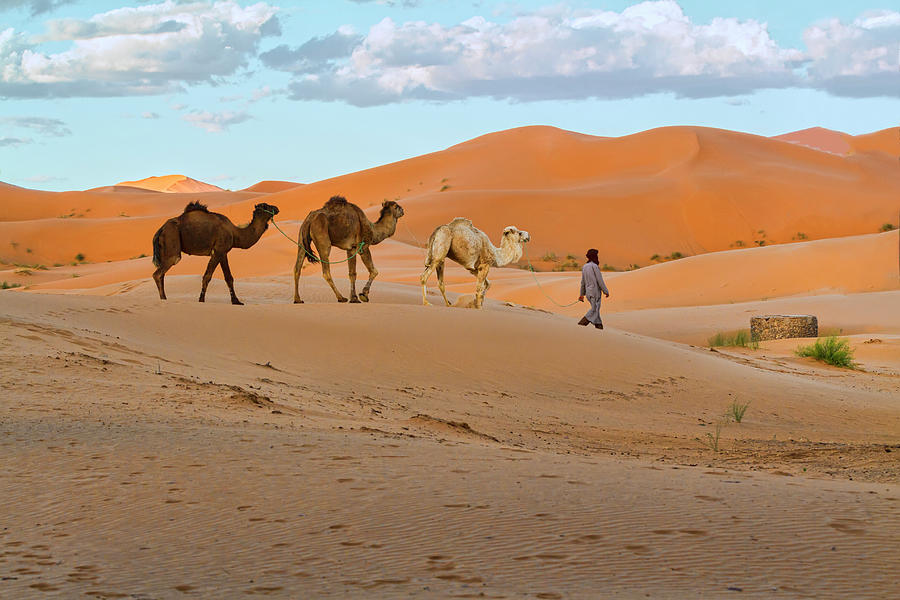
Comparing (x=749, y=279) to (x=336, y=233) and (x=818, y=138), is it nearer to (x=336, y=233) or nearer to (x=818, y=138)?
(x=336, y=233)

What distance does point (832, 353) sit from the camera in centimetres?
1973

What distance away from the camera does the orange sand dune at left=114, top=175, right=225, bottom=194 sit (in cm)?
16425

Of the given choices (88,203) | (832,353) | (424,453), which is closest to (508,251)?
(832,353)

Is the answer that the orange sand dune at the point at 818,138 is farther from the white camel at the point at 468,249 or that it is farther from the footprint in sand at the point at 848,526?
the footprint in sand at the point at 848,526

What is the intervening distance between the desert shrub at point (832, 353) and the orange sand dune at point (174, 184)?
479 feet

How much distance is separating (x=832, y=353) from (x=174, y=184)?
157038 millimetres

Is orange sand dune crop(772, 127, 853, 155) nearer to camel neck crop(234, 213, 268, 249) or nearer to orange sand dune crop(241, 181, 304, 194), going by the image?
orange sand dune crop(241, 181, 304, 194)

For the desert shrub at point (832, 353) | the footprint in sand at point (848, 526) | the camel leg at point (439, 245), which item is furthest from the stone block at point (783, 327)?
the footprint in sand at point (848, 526)

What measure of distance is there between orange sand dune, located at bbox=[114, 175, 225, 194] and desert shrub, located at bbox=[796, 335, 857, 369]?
14603 cm

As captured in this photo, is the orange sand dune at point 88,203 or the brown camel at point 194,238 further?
the orange sand dune at point 88,203

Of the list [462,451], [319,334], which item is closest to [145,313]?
[319,334]

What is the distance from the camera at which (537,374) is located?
13633 mm

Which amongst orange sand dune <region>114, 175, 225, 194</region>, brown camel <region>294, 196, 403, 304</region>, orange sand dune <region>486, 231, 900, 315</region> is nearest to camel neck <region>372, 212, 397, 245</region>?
brown camel <region>294, 196, 403, 304</region>

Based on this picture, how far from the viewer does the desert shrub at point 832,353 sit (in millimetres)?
19516
